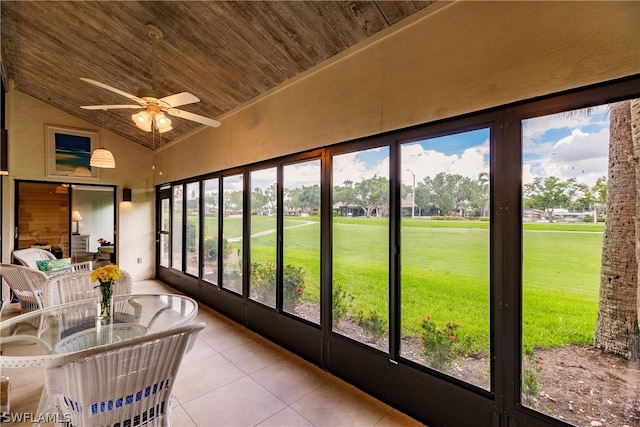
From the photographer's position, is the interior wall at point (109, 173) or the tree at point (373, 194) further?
the interior wall at point (109, 173)

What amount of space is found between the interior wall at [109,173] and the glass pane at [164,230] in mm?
344

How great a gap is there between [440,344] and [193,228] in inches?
191

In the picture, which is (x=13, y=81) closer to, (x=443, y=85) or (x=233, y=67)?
(x=233, y=67)

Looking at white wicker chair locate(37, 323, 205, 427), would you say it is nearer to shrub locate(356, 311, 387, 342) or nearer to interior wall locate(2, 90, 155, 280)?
shrub locate(356, 311, 387, 342)

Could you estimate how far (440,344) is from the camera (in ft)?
7.29

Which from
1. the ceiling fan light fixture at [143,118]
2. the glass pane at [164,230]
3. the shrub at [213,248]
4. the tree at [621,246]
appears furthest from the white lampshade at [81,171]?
the tree at [621,246]

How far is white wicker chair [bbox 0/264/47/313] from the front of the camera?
11.1 ft

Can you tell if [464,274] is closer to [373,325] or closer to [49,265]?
[373,325]

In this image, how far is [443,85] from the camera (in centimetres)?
206

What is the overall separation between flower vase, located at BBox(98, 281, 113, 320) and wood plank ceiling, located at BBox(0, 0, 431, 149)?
96.6 inches

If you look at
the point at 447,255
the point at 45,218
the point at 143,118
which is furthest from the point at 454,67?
the point at 45,218

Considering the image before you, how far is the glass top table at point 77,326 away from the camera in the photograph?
177 centimetres

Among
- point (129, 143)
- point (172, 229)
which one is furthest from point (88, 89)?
point (172, 229)

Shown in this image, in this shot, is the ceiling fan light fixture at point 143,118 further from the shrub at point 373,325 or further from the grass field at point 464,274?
→ the shrub at point 373,325
